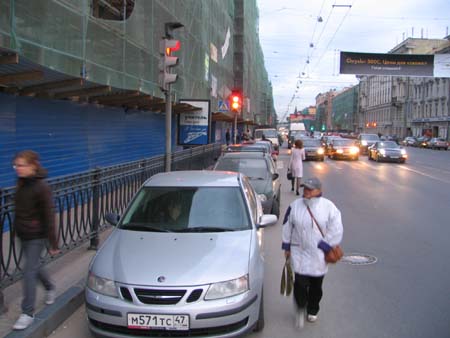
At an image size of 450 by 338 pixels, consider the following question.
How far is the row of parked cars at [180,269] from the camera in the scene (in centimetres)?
390

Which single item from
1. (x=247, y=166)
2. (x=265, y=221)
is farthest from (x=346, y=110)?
(x=265, y=221)

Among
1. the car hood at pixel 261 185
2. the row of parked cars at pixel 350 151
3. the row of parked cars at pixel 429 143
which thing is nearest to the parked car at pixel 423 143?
the row of parked cars at pixel 429 143

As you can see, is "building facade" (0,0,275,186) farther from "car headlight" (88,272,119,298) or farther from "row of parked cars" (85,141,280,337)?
"car headlight" (88,272,119,298)

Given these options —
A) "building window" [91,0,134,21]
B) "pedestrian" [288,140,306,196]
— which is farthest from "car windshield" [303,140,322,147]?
"building window" [91,0,134,21]

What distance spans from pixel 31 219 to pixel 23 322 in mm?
889

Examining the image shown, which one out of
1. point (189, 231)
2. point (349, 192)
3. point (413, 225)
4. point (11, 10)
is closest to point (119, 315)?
point (189, 231)

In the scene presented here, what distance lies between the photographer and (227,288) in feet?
13.3

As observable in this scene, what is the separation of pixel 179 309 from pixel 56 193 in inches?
98.9

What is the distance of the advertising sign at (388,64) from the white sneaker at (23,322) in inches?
1370

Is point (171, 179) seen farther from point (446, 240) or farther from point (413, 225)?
point (413, 225)

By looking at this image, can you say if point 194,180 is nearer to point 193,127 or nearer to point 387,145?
point 193,127

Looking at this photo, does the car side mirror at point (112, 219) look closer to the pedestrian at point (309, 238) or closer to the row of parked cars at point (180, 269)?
the row of parked cars at point (180, 269)

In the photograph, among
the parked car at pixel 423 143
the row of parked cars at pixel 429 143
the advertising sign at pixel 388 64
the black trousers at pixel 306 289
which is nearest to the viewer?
the black trousers at pixel 306 289

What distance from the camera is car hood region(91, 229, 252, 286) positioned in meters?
4.05
